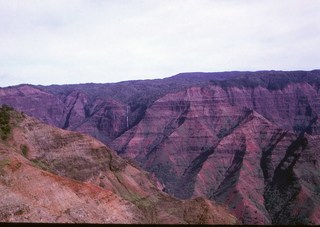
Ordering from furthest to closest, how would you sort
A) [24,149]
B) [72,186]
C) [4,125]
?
[24,149] → [4,125] → [72,186]

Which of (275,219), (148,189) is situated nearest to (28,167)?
(148,189)

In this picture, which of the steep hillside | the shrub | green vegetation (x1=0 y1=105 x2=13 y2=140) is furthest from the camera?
the shrub

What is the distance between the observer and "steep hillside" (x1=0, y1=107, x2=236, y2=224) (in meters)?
63.8

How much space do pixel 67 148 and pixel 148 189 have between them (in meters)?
21.8

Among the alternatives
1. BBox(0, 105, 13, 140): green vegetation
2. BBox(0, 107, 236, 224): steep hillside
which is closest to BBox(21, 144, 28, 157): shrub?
BBox(0, 107, 236, 224): steep hillside

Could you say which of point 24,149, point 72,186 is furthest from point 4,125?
point 72,186

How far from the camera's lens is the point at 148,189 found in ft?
383

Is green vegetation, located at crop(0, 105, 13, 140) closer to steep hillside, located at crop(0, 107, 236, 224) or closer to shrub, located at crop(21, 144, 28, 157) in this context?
steep hillside, located at crop(0, 107, 236, 224)

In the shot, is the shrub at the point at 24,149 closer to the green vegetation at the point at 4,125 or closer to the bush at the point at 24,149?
the bush at the point at 24,149

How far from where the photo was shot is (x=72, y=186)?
73938 millimetres

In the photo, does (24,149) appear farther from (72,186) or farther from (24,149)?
(72,186)

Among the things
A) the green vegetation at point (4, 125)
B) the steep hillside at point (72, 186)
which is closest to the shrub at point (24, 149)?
the steep hillside at point (72, 186)

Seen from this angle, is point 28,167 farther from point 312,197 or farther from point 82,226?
point 312,197

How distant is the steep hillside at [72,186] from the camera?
209ft
